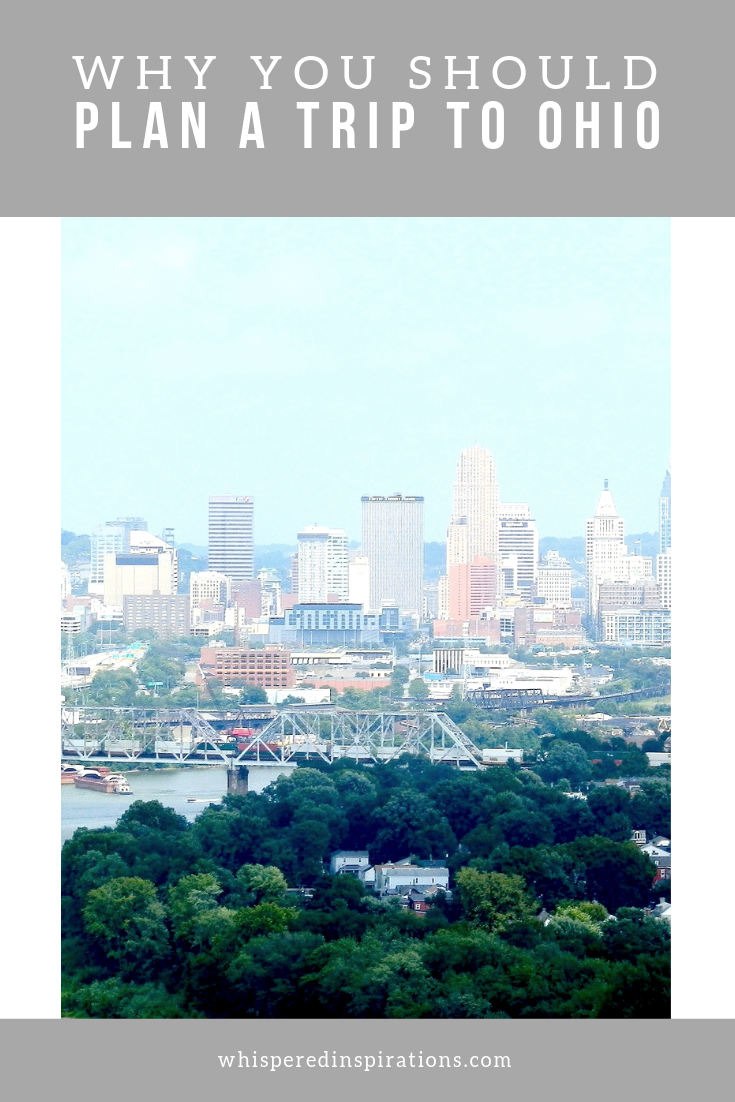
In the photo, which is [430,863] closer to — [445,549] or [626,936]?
[626,936]

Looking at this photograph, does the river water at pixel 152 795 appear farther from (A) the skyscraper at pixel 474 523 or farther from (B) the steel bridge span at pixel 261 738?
(A) the skyscraper at pixel 474 523

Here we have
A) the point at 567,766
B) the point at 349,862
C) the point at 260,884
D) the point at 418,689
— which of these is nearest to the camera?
the point at 260,884

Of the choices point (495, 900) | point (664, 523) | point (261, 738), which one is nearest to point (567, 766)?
point (261, 738)

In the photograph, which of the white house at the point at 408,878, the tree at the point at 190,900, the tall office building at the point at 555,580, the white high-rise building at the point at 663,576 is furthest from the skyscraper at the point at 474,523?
the tree at the point at 190,900

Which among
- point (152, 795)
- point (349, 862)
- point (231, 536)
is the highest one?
point (231, 536)
